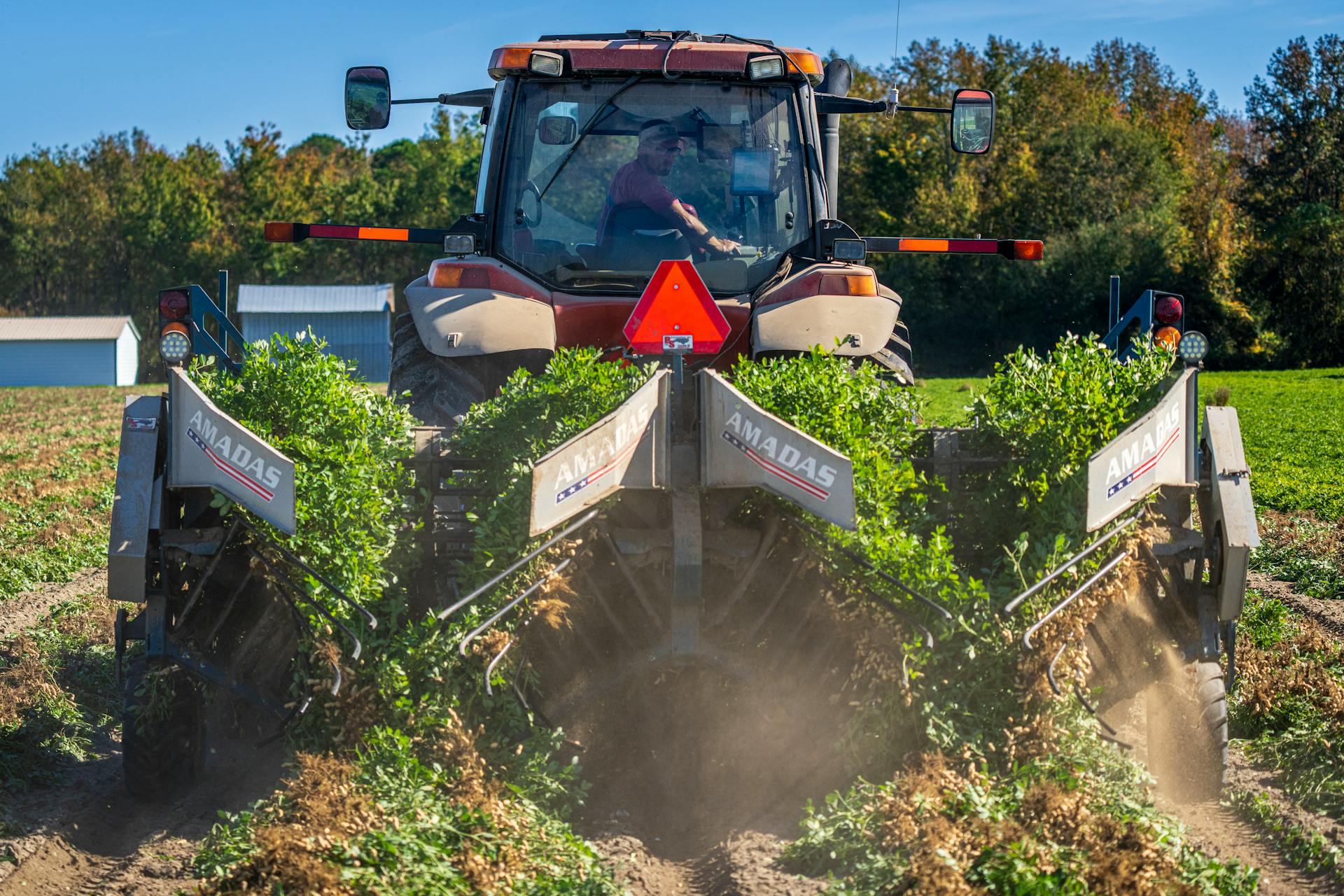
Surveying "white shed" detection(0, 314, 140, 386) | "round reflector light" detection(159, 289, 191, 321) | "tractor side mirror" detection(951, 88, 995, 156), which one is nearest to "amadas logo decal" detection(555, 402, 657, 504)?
"round reflector light" detection(159, 289, 191, 321)

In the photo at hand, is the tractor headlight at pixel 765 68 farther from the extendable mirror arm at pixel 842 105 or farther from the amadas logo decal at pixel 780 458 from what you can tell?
the amadas logo decal at pixel 780 458

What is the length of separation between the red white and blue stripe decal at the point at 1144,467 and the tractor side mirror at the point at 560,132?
10.5 feet

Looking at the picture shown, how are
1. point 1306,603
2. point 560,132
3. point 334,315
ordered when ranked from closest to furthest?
1. point 560,132
2. point 1306,603
3. point 334,315

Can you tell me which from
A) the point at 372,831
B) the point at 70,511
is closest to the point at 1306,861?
the point at 372,831

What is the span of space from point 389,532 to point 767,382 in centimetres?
146

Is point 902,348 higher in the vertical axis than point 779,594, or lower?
higher

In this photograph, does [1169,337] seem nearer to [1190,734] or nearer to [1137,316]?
[1137,316]

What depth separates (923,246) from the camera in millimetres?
6223

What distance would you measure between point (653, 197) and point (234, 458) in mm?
Result: 2520

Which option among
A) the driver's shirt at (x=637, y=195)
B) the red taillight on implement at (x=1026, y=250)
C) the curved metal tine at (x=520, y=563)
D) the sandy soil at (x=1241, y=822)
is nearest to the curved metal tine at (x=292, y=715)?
the curved metal tine at (x=520, y=563)

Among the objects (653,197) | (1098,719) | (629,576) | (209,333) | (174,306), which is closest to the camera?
(1098,719)

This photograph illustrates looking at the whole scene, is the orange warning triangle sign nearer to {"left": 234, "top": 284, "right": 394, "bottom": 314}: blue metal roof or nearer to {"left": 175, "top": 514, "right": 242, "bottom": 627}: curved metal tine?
{"left": 175, "top": 514, "right": 242, "bottom": 627}: curved metal tine

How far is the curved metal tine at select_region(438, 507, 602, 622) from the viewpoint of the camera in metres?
4.50

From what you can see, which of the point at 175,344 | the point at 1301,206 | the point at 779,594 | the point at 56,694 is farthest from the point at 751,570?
the point at 1301,206
